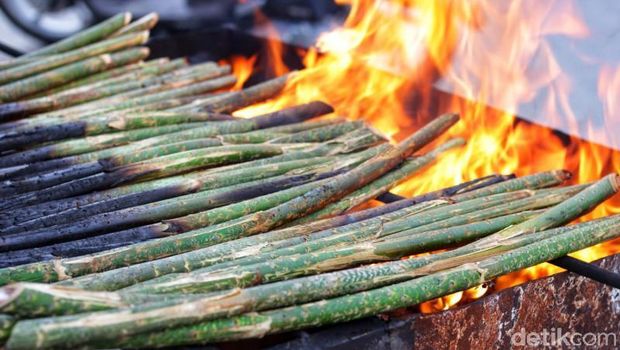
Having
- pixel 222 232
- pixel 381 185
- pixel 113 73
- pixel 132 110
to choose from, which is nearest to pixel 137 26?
pixel 113 73

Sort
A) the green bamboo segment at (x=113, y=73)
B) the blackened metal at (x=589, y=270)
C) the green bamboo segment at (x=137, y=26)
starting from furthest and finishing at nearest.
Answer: the green bamboo segment at (x=137, y=26), the green bamboo segment at (x=113, y=73), the blackened metal at (x=589, y=270)

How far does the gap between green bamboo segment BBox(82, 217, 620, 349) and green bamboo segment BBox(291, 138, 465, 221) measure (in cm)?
49

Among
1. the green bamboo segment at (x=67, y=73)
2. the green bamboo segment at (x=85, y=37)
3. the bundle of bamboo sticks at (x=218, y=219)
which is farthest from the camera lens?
the green bamboo segment at (x=85, y=37)

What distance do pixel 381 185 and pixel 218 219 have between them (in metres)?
0.51

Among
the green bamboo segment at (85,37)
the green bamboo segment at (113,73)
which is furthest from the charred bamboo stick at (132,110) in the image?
the green bamboo segment at (85,37)

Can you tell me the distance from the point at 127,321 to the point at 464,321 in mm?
732

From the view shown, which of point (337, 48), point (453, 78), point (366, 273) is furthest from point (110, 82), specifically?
point (366, 273)

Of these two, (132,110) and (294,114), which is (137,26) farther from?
(294,114)

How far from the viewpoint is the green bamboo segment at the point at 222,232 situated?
1.76m

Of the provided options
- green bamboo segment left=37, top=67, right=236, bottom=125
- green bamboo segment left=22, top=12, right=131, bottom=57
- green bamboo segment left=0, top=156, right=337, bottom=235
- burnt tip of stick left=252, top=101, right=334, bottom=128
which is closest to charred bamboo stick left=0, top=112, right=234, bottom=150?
green bamboo segment left=37, top=67, right=236, bottom=125

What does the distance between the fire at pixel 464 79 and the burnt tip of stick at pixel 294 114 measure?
17 centimetres

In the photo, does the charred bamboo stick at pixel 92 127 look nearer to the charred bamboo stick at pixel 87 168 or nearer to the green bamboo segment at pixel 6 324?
the charred bamboo stick at pixel 87 168

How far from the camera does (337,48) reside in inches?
141

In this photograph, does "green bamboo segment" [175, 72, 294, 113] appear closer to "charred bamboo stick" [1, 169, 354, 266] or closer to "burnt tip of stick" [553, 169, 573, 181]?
→ "charred bamboo stick" [1, 169, 354, 266]
